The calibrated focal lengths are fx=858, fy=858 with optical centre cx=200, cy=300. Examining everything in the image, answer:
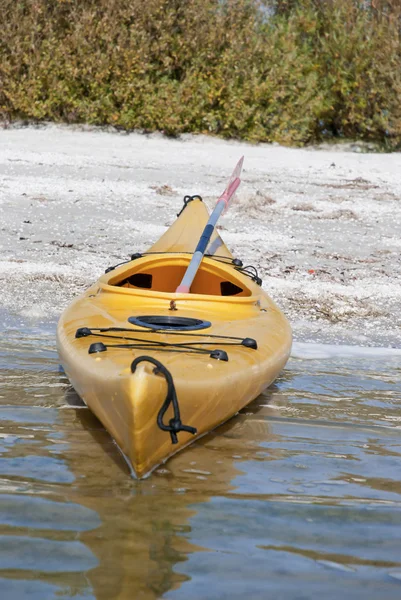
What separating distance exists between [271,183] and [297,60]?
11.0 ft

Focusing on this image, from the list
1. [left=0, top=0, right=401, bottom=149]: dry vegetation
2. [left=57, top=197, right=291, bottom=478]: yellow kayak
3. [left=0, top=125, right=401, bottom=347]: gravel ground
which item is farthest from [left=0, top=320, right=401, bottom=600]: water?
[left=0, top=0, right=401, bottom=149]: dry vegetation

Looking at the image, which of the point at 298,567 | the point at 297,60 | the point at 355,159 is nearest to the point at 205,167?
the point at 355,159

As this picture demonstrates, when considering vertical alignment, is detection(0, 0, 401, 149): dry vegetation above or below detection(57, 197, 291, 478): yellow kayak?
above

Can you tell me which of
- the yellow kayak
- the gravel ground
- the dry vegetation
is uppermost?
the dry vegetation

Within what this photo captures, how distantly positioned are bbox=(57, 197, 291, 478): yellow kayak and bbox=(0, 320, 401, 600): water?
0.17 meters

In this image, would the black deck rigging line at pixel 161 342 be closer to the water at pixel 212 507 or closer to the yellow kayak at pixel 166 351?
the yellow kayak at pixel 166 351

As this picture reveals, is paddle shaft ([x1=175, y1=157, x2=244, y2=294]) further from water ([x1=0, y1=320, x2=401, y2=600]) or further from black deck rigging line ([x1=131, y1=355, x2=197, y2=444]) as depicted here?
black deck rigging line ([x1=131, y1=355, x2=197, y2=444])

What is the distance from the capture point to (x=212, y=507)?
315 centimetres

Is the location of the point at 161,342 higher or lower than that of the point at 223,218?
higher

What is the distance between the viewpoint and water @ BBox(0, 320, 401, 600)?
2627 millimetres

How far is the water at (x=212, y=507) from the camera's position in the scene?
2627 mm

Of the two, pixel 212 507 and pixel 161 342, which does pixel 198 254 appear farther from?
pixel 212 507

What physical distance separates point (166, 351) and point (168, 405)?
546 millimetres

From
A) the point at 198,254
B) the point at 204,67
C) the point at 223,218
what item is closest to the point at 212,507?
the point at 198,254
